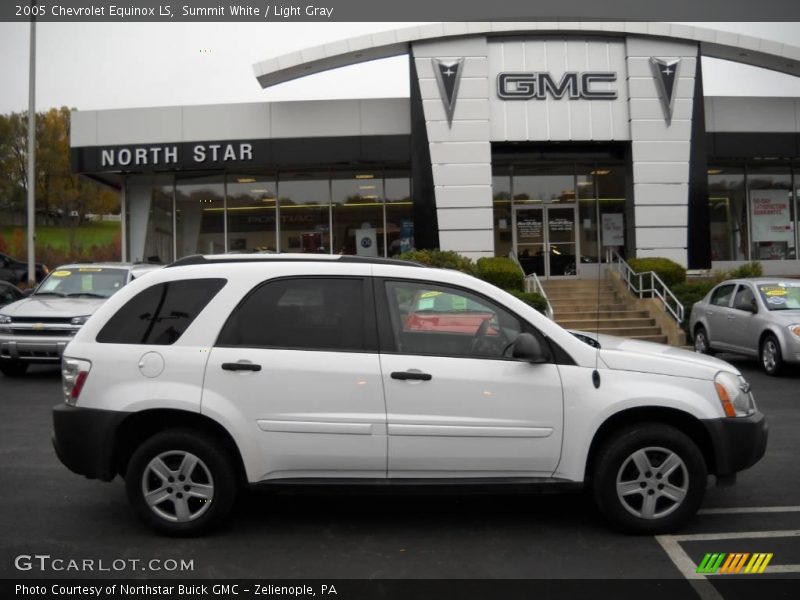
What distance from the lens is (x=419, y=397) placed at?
461 cm

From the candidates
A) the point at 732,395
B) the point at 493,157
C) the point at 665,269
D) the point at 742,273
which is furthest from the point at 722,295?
the point at 732,395

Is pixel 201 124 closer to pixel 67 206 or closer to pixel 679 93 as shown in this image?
pixel 679 93

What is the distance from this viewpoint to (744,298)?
12.9 m

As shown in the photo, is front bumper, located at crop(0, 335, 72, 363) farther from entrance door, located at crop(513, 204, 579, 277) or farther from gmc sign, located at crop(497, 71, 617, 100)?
entrance door, located at crop(513, 204, 579, 277)

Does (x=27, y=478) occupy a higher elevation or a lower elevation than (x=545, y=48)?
lower

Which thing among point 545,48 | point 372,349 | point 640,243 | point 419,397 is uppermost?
point 545,48

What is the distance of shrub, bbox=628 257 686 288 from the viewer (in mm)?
18766

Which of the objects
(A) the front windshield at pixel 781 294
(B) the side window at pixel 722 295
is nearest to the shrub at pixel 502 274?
(B) the side window at pixel 722 295

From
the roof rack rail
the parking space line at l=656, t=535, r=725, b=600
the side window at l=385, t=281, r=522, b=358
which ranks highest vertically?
the roof rack rail

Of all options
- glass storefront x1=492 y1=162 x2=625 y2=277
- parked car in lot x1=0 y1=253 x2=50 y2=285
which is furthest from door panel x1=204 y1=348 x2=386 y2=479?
parked car in lot x1=0 y1=253 x2=50 y2=285

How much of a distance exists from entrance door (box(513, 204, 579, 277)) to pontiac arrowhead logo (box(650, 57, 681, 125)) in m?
4.04

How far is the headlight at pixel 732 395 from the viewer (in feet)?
15.7

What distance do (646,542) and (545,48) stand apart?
17361 millimetres

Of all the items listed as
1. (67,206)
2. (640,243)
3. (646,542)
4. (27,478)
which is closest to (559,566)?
(646,542)
